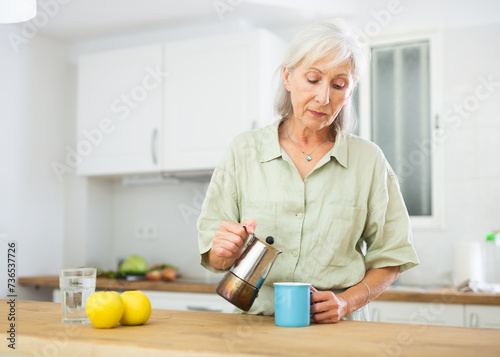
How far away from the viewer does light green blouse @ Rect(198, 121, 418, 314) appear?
1567mm

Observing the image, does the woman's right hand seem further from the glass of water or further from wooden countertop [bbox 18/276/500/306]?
wooden countertop [bbox 18/276/500/306]

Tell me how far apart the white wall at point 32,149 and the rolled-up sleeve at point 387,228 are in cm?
262

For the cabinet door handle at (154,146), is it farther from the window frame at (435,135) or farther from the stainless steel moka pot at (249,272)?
the stainless steel moka pot at (249,272)

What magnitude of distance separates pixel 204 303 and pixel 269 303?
1.59 metres

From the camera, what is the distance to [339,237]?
5.19 feet

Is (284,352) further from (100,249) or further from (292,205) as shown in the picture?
(100,249)

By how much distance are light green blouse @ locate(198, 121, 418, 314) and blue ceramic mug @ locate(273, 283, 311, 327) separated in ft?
0.72

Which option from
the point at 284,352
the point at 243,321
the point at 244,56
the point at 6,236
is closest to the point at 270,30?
the point at 244,56

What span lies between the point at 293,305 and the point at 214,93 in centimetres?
223

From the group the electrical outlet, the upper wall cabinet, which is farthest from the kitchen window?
the electrical outlet

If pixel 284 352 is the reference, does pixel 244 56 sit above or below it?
above

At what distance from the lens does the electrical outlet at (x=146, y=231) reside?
395 cm

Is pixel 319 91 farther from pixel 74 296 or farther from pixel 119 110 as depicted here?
pixel 119 110

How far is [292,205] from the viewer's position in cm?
160
